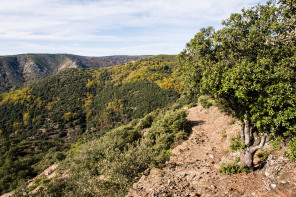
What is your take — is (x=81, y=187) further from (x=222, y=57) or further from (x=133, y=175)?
(x=222, y=57)

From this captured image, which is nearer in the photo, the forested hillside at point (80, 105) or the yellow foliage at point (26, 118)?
the forested hillside at point (80, 105)

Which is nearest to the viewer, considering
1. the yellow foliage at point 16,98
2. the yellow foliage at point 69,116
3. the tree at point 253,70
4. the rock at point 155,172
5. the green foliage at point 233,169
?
the tree at point 253,70

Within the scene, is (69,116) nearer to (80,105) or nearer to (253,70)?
(80,105)

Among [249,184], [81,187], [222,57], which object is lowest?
[81,187]

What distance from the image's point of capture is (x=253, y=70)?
6863 millimetres

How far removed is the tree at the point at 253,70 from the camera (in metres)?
6.55

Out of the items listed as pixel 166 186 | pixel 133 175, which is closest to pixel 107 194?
pixel 133 175

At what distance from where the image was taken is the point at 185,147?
57.1 feet

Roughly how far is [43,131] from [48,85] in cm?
6495

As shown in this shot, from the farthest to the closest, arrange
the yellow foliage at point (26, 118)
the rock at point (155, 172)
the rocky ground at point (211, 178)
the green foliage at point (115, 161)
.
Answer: the yellow foliage at point (26, 118) → the green foliage at point (115, 161) → the rock at point (155, 172) → the rocky ground at point (211, 178)

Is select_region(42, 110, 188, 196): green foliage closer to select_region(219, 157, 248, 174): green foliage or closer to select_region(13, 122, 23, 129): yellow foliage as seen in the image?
select_region(219, 157, 248, 174): green foliage

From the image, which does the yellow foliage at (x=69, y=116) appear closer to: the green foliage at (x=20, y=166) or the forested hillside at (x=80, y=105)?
→ the forested hillside at (x=80, y=105)

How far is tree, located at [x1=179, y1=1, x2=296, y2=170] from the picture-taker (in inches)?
258

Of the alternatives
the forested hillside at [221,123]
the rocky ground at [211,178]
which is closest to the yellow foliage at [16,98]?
the forested hillside at [221,123]
